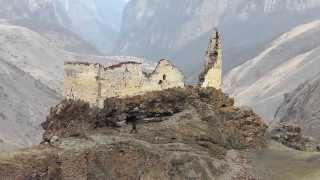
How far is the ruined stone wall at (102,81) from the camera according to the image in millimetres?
44781

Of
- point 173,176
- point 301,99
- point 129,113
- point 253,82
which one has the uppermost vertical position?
point 253,82

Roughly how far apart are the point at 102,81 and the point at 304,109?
5817 cm

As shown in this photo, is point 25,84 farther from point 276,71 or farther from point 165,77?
point 165,77

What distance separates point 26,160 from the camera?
118 ft

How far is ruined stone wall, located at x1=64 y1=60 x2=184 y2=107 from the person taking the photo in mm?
44781

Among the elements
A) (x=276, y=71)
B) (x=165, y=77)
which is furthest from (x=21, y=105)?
(x=165, y=77)

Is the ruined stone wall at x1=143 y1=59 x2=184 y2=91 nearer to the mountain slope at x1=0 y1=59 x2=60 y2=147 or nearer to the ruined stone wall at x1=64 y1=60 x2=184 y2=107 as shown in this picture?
the ruined stone wall at x1=64 y1=60 x2=184 y2=107

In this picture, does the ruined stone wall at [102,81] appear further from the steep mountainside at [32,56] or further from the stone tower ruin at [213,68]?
the steep mountainside at [32,56]

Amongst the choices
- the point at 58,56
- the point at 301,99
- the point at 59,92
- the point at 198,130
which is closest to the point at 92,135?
the point at 198,130

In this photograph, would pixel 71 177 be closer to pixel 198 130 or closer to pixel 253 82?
pixel 198 130

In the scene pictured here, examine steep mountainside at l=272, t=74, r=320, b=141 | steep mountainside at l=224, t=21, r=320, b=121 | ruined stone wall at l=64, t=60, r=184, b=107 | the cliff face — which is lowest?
the cliff face

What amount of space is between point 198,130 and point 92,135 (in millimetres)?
5273

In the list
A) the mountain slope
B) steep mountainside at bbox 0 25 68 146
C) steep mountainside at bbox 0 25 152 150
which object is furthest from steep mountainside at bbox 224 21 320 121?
A: steep mountainside at bbox 0 25 68 146

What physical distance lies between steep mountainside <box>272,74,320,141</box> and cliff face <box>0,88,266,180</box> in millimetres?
39532
